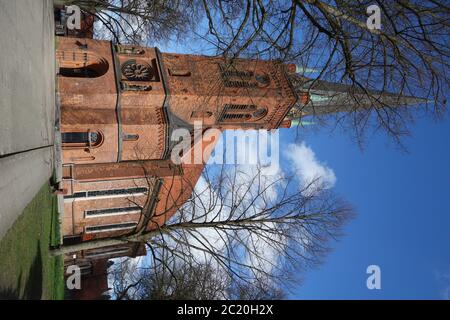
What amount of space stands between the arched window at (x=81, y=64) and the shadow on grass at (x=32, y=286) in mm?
10954

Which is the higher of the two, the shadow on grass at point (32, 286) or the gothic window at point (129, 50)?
the gothic window at point (129, 50)

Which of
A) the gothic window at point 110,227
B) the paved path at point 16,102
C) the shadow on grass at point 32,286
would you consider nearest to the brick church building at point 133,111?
the gothic window at point 110,227

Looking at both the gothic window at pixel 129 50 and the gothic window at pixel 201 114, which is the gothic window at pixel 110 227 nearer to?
the gothic window at pixel 201 114

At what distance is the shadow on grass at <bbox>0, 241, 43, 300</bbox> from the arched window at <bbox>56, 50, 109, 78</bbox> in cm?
1095

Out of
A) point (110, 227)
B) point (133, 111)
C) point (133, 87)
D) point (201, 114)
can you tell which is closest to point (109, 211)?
point (110, 227)

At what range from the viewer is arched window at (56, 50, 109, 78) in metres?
19.3

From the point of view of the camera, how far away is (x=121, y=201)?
24344 millimetres

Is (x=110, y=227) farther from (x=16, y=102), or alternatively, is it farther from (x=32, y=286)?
(x=16, y=102)

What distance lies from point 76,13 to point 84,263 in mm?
20741

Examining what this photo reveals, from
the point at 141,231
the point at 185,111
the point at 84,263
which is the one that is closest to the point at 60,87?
the point at 185,111

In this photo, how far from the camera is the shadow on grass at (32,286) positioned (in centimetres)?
733

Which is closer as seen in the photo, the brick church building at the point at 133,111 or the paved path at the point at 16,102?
the paved path at the point at 16,102

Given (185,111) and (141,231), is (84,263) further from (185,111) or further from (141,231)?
(141,231)
